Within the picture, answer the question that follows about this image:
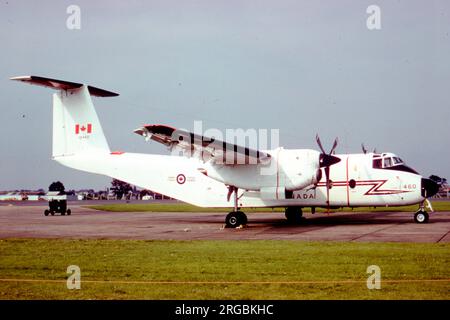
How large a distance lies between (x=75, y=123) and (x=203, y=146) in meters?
7.63

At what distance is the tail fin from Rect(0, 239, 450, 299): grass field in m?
11.4

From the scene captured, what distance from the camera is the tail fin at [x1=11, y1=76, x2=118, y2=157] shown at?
25.7 metres

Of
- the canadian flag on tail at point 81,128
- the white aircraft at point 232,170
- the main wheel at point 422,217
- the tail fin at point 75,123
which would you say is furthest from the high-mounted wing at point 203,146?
the main wheel at point 422,217

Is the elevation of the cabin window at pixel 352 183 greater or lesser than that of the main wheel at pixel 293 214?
greater

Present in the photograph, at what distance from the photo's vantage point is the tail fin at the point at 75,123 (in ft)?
84.4

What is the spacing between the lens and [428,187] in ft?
74.6

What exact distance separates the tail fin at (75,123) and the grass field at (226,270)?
11411 mm

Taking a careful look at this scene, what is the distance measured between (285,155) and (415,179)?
6.00m

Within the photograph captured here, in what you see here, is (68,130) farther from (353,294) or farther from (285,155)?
(353,294)

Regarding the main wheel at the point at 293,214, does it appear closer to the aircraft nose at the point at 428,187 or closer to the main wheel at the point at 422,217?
the main wheel at the point at 422,217

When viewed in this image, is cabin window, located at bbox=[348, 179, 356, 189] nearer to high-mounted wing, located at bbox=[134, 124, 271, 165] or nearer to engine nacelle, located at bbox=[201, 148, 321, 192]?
engine nacelle, located at bbox=[201, 148, 321, 192]

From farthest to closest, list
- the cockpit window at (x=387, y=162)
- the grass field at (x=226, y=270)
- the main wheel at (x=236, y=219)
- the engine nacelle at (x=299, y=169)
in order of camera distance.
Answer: the cockpit window at (x=387, y=162) < the main wheel at (x=236, y=219) < the engine nacelle at (x=299, y=169) < the grass field at (x=226, y=270)

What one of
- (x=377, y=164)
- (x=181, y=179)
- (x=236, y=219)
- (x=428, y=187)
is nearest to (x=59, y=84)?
(x=181, y=179)

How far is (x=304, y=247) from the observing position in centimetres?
1395
